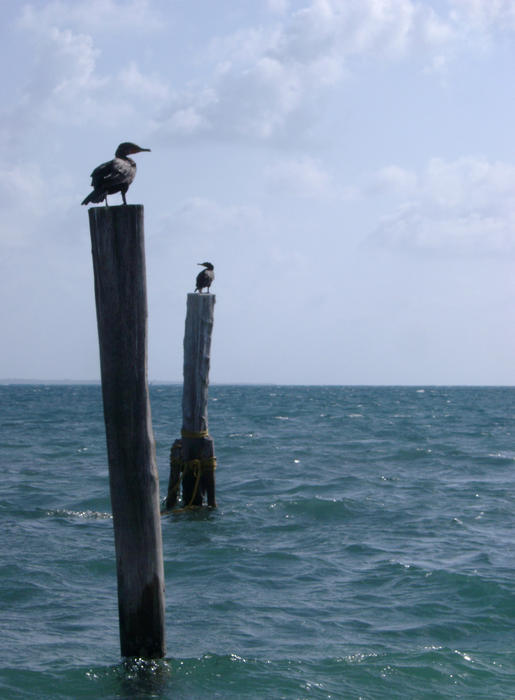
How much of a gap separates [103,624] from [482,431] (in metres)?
25.9

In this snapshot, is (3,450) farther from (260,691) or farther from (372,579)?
(260,691)

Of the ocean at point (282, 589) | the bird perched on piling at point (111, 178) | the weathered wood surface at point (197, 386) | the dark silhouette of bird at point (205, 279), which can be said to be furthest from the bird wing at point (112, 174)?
the dark silhouette of bird at point (205, 279)

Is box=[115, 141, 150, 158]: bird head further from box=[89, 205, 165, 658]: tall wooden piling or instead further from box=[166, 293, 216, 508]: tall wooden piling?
box=[166, 293, 216, 508]: tall wooden piling

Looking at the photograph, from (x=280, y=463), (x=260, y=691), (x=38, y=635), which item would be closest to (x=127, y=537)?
(x=260, y=691)

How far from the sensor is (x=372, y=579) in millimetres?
8945

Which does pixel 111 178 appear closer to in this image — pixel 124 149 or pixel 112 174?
pixel 112 174

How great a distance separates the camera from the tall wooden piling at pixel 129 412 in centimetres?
521

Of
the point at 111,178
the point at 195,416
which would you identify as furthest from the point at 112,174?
the point at 195,416

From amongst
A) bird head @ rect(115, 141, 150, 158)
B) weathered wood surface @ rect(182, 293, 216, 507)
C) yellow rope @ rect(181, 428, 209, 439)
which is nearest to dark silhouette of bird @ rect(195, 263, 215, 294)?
weathered wood surface @ rect(182, 293, 216, 507)

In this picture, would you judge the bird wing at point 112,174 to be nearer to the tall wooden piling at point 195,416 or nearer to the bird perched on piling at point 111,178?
the bird perched on piling at point 111,178

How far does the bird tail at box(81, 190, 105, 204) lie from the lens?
219 inches

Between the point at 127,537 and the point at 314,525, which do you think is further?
the point at 314,525

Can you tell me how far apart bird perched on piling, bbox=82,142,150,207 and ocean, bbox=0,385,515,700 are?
317 cm

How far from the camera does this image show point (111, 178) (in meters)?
5.67
